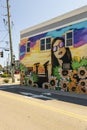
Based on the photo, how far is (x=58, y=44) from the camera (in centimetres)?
2566

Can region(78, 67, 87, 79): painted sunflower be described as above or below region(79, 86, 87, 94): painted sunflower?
above

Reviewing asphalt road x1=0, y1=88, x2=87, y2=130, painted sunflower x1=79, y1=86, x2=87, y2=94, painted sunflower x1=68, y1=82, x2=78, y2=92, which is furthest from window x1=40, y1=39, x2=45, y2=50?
asphalt road x1=0, y1=88, x2=87, y2=130

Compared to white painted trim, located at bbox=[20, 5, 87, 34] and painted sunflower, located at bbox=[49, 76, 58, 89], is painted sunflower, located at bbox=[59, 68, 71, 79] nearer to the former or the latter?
painted sunflower, located at bbox=[49, 76, 58, 89]

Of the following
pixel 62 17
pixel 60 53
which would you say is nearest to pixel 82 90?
pixel 60 53

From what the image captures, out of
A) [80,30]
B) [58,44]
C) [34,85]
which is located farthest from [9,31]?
[80,30]

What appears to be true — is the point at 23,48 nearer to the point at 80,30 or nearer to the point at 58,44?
the point at 58,44

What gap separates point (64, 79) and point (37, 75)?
497 centimetres

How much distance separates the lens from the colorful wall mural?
75.2ft

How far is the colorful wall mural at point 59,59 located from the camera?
75.2ft

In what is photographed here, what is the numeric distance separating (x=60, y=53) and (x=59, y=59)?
0.53 m

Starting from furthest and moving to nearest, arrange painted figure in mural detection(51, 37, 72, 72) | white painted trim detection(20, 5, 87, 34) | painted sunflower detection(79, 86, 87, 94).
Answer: painted figure in mural detection(51, 37, 72, 72) < white painted trim detection(20, 5, 87, 34) < painted sunflower detection(79, 86, 87, 94)

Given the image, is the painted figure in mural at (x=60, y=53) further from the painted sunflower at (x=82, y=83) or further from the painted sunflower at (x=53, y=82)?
the painted sunflower at (x=82, y=83)

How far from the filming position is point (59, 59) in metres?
25.5

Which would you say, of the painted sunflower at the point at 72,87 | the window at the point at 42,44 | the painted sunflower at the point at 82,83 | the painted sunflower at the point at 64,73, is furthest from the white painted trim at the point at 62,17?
the painted sunflower at the point at 72,87
